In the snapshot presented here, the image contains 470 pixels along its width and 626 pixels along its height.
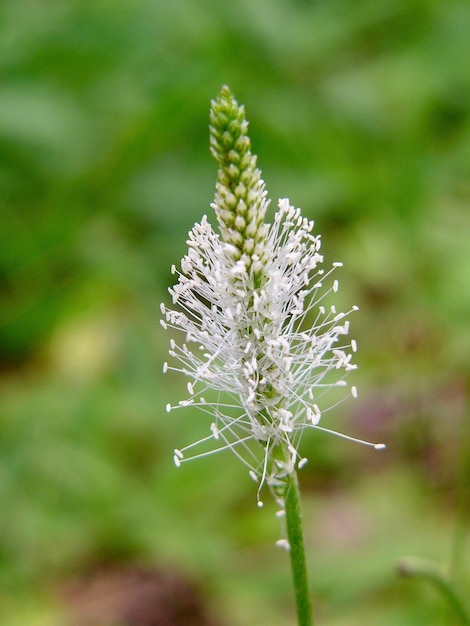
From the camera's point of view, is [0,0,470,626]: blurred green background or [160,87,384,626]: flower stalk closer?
[160,87,384,626]: flower stalk

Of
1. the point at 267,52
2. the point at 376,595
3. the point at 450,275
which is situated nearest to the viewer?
the point at 376,595

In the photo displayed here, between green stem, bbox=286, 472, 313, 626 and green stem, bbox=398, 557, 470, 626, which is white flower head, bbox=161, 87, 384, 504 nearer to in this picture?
green stem, bbox=286, 472, 313, 626

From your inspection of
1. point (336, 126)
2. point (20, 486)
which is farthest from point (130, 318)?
point (336, 126)

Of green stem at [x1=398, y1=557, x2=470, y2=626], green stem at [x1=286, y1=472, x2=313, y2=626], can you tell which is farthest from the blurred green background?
green stem at [x1=286, y1=472, x2=313, y2=626]

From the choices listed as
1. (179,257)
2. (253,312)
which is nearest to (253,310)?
(253,312)

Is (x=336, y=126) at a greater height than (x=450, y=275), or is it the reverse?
(x=336, y=126)

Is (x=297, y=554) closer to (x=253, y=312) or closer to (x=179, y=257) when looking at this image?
(x=253, y=312)

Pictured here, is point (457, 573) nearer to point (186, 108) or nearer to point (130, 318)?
point (130, 318)
